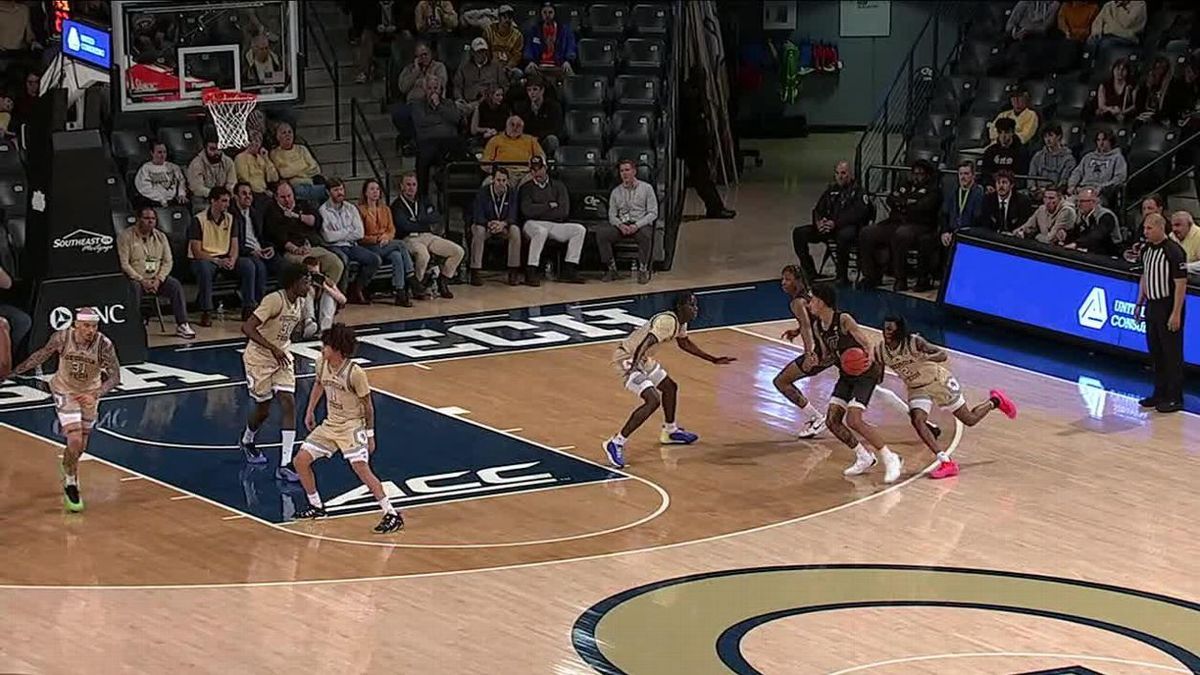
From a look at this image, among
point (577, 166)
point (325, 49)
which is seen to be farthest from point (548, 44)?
point (325, 49)

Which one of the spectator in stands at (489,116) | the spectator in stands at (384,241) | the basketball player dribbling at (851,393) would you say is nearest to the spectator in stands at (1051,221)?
the basketball player dribbling at (851,393)

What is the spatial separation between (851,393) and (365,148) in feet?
34.0

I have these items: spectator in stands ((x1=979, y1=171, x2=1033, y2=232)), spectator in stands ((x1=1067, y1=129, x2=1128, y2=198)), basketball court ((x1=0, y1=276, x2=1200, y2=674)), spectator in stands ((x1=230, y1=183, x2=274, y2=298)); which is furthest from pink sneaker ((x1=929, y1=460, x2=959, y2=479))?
spectator in stands ((x1=230, y1=183, x2=274, y2=298))

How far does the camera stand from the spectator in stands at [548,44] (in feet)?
80.2

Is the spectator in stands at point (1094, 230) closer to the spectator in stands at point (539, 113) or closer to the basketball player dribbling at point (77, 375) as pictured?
the spectator in stands at point (539, 113)

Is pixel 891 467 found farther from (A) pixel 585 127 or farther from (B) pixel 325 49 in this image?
(B) pixel 325 49

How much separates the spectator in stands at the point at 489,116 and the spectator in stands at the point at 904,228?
172 inches

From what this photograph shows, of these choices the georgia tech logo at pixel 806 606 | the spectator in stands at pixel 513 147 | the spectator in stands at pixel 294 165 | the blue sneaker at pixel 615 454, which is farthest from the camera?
the spectator in stands at pixel 513 147

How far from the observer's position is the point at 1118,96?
870 inches

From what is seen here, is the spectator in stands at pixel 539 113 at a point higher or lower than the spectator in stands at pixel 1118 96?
lower

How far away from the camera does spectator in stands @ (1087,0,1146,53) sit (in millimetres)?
23391

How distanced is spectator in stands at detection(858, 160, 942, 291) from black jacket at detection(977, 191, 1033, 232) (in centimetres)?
79

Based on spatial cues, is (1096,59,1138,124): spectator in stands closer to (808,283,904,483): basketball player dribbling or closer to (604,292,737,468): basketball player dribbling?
(808,283,904,483): basketball player dribbling

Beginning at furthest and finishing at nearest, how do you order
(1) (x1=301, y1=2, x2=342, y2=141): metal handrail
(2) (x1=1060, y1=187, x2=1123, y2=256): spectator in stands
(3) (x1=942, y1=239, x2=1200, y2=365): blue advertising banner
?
(1) (x1=301, y1=2, x2=342, y2=141): metal handrail
(2) (x1=1060, y1=187, x2=1123, y2=256): spectator in stands
(3) (x1=942, y1=239, x2=1200, y2=365): blue advertising banner
